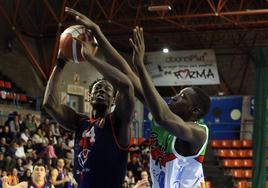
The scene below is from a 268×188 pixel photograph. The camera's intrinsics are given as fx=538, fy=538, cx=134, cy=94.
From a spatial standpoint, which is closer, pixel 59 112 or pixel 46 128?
pixel 59 112

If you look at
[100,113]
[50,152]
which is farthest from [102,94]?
[50,152]

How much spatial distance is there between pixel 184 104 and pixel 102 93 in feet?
1.92

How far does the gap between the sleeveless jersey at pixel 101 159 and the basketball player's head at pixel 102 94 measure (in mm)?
115

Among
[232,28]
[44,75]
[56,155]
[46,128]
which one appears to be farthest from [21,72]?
[232,28]

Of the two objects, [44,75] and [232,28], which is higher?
[232,28]

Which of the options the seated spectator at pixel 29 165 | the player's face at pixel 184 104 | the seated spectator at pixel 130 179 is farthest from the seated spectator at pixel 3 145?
the player's face at pixel 184 104

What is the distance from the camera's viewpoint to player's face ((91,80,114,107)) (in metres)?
3.76

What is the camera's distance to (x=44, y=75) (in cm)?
1994

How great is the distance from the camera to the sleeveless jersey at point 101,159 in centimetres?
366

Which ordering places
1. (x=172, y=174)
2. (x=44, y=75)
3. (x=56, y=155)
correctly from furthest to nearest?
1. (x=44, y=75)
2. (x=56, y=155)
3. (x=172, y=174)

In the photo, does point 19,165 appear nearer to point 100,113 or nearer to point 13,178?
point 13,178

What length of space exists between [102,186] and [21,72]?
57.0 feet

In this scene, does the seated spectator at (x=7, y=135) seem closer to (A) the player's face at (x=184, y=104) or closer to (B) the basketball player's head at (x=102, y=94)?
(B) the basketball player's head at (x=102, y=94)

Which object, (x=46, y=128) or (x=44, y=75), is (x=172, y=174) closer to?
(x=46, y=128)
